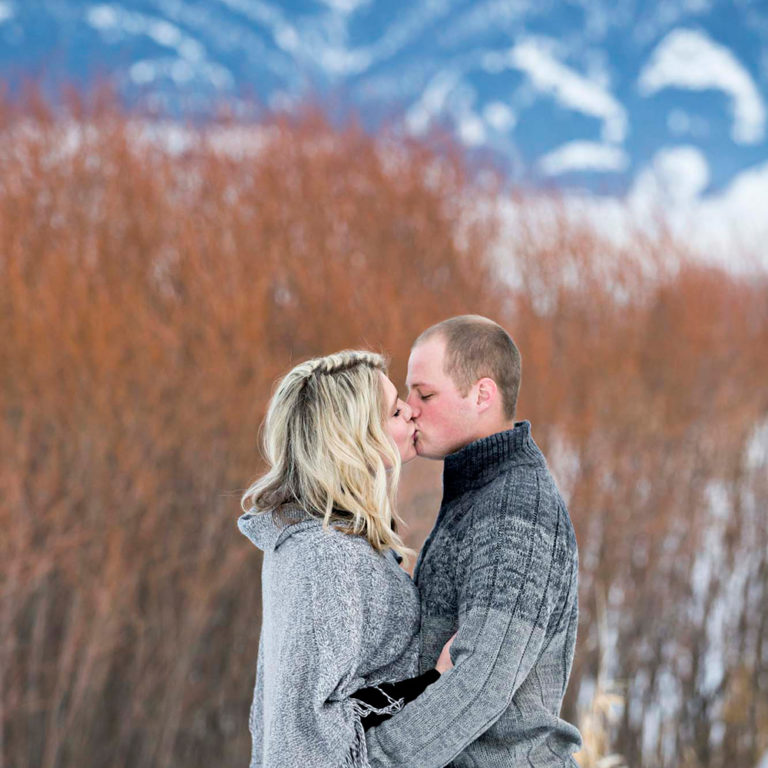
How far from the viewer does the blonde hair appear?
160cm

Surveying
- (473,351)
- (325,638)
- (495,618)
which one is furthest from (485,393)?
(325,638)

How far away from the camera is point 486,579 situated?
1543mm

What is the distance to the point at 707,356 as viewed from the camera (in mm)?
8344

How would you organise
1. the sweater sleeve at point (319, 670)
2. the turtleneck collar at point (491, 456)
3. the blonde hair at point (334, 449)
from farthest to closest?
1. the turtleneck collar at point (491, 456)
2. the blonde hair at point (334, 449)
3. the sweater sleeve at point (319, 670)

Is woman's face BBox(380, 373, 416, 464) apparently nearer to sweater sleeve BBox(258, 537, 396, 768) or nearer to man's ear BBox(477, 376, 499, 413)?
man's ear BBox(477, 376, 499, 413)

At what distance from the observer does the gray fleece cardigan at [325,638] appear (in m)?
1.47

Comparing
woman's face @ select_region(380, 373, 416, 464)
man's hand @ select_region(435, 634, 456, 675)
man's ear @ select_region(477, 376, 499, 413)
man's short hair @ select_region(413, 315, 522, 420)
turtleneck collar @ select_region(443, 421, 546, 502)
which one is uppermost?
man's short hair @ select_region(413, 315, 522, 420)

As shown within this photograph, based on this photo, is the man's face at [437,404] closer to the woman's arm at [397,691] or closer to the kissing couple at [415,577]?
the kissing couple at [415,577]

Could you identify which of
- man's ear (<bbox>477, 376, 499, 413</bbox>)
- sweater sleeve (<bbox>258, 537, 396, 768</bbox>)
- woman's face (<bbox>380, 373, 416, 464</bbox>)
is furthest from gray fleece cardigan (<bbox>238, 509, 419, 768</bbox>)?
man's ear (<bbox>477, 376, 499, 413</bbox>)

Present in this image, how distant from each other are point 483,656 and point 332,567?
0.27 m

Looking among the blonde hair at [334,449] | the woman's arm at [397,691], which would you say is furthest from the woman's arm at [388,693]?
the blonde hair at [334,449]

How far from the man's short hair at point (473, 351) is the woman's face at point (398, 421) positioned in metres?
0.10

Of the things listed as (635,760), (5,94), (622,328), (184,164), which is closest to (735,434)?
(622,328)

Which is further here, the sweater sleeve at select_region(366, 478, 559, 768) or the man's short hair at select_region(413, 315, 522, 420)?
the man's short hair at select_region(413, 315, 522, 420)
